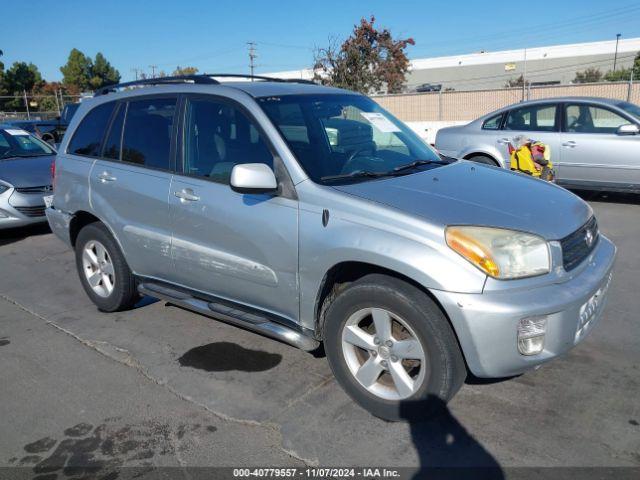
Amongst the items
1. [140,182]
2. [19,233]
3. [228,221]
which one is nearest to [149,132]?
[140,182]

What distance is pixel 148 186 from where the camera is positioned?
421cm

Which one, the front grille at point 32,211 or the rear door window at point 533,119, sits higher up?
the rear door window at point 533,119

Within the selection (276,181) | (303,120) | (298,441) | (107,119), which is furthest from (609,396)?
(107,119)

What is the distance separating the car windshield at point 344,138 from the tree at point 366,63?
27.1 meters

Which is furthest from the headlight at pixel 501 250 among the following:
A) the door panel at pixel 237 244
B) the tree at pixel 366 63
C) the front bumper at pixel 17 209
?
the tree at pixel 366 63

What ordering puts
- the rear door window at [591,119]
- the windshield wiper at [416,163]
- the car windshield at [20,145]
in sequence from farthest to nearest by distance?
the car windshield at [20,145], the rear door window at [591,119], the windshield wiper at [416,163]

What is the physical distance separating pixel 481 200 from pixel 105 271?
3.29 meters

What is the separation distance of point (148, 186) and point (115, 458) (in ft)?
6.63

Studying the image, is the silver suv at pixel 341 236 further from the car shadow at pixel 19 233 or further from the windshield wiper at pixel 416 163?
the car shadow at pixel 19 233

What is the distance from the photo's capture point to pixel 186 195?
3904 mm

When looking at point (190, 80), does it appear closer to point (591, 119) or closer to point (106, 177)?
point (106, 177)

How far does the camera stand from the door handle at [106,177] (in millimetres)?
4545

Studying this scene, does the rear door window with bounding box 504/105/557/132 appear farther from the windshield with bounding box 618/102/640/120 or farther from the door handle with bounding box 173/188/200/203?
the door handle with bounding box 173/188/200/203

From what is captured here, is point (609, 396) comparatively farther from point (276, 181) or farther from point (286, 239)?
point (276, 181)
